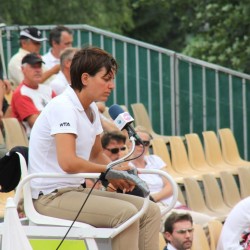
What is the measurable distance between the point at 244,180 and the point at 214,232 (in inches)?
132

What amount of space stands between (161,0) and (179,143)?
4041 mm

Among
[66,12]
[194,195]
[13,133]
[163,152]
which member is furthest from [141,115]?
[66,12]

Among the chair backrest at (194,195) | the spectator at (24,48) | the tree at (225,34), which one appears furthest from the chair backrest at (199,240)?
the tree at (225,34)

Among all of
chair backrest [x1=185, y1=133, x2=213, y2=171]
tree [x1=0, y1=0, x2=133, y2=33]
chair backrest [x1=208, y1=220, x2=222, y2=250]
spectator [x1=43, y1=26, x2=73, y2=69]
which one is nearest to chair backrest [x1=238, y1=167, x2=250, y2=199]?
chair backrest [x1=185, y1=133, x2=213, y2=171]

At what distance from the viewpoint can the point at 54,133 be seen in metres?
7.75

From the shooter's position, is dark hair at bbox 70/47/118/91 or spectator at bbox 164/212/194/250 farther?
spectator at bbox 164/212/194/250

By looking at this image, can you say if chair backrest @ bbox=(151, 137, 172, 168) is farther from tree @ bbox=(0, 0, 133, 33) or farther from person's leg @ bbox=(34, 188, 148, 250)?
tree @ bbox=(0, 0, 133, 33)

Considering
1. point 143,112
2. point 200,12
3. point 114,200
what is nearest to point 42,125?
point 114,200

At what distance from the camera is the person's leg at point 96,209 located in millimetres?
7762

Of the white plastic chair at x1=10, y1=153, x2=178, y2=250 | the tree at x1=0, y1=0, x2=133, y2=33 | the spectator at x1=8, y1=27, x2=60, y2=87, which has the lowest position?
the white plastic chair at x1=10, y1=153, x2=178, y2=250

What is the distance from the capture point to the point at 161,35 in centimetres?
2595

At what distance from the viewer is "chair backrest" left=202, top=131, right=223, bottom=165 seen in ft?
51.1

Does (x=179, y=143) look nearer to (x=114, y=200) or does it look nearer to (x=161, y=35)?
(x=114, y=200)

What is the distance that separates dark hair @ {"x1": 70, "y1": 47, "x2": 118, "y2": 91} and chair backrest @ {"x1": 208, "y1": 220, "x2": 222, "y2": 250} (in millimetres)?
3612
